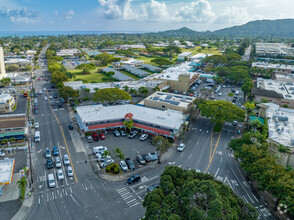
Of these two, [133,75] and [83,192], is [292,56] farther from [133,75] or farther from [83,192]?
[83,192]

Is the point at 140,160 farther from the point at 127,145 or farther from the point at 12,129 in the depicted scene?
the point at 12,129

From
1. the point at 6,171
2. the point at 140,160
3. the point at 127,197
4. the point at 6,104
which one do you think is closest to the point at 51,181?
the point at 6,171

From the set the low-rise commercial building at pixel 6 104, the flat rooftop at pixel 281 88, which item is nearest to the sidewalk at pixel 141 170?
the low-rise commercial building at pixel 6 104

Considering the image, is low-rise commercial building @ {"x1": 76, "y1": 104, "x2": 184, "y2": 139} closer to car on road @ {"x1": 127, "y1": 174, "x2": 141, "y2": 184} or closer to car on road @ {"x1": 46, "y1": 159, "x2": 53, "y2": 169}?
car on road @ {"x1": 46, "y1": 159, "x2": 53, "y2": 169}

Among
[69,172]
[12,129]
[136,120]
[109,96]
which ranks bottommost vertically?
[69,172]

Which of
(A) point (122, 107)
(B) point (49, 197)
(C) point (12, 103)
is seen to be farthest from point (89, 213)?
(C) point (12, 103)

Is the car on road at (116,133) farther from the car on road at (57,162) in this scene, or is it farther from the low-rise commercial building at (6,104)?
Result: the low-rise commercial building at (6,104)

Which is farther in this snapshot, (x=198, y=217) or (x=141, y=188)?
(x=141, y=188)

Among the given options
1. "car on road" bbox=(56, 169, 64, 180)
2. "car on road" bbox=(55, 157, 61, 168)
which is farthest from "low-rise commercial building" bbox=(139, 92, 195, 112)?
"car on road" bbox=(56, 169, 64, 180)
